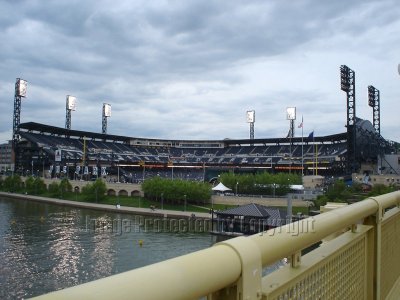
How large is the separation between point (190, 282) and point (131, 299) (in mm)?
266

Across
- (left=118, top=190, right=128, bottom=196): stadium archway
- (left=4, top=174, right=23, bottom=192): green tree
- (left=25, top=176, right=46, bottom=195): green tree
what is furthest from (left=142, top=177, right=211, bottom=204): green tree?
(left=4, top=174, right=23, bottom=192): green tree

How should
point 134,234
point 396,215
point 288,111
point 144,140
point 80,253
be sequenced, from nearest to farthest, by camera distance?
point 396,215, point 80,253, point 134,234, point 288,111, point 144,140

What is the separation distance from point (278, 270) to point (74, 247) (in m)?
34.5

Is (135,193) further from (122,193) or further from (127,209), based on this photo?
(127,209)

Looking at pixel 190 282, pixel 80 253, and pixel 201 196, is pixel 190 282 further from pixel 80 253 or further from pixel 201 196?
pixel 201 196

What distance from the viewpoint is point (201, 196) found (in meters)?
66.9

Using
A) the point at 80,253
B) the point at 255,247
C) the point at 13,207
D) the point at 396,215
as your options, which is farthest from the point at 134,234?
the point at 255,247

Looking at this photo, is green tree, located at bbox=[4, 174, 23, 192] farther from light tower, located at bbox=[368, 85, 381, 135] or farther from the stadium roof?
light tower, located at bbox=[368, 85, 381, 135]

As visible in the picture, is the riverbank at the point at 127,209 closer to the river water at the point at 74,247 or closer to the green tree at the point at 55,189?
the green tree at the point at 55,189

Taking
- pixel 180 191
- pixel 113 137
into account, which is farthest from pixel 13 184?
pixel 180 191

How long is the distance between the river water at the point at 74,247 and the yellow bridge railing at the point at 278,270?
2177 cm

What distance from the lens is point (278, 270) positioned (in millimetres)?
2246

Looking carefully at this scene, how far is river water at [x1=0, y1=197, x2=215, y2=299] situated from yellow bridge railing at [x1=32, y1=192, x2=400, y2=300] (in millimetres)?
21767

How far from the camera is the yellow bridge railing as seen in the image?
125 centimetres
